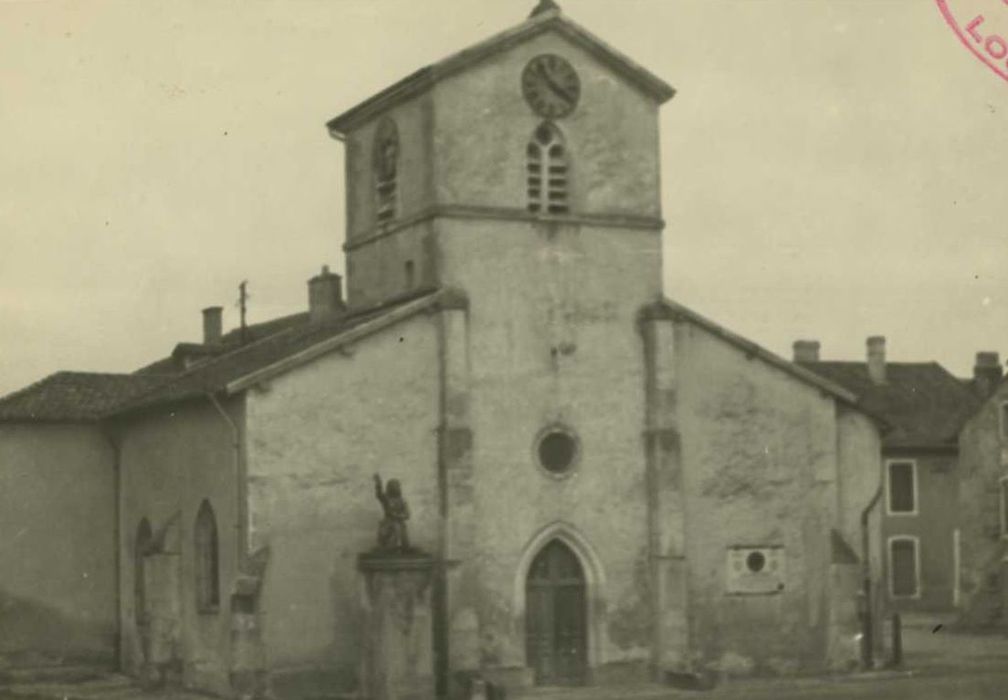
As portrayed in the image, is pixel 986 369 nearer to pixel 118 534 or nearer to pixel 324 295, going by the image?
pixel 324 295

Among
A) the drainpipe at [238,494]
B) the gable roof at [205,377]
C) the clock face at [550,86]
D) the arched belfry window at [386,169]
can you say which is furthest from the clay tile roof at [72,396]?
the clock face at [550,86]

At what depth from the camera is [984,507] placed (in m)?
51.4

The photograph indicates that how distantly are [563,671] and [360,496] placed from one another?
4.98 m

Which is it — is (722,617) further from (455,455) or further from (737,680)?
(455,455)

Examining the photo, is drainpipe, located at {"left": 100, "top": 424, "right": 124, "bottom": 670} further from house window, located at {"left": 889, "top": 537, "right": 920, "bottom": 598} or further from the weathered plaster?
house window, located at {"left": 889, "top": 537, "right": 920, "bottom": 598}

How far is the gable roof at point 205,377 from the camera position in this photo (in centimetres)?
3169

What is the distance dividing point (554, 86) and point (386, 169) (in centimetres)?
384

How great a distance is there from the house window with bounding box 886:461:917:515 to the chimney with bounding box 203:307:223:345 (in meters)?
21.9

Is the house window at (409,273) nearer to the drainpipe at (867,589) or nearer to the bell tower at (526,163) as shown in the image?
the bell tower at (526,163)

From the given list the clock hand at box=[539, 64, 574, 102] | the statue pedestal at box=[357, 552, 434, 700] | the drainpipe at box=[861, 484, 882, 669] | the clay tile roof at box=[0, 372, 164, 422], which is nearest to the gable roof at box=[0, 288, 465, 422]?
the clay tile roof at box=[0, 372, 164, 422]

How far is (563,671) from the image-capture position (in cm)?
3331

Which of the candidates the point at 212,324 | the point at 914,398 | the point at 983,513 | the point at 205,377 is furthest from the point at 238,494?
the point at 914,398

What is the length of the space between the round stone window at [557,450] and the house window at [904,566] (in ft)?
93.9

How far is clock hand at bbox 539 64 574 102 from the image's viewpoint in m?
34.3
